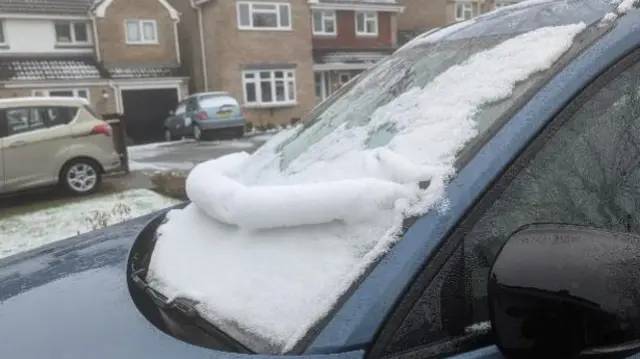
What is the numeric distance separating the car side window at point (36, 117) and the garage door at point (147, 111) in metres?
15.1

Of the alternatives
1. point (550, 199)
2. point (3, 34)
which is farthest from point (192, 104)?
point (550, 199)

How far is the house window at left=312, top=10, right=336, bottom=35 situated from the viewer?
29.4 metres

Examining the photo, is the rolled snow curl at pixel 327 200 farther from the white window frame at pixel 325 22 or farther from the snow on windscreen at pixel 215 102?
the white window frame at pixel 325 22

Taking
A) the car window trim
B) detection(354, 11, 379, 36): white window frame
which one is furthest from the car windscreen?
detection(354, 11, 379, 36): white window frame

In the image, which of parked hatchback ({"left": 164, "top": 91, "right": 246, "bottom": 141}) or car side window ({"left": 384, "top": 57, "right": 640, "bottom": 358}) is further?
parked hatchback ({"left": 164, "top": 91, "right": 246, "bottom": 141})

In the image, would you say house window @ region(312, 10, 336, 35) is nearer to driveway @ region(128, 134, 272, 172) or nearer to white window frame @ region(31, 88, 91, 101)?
driveway @ region(128, 134, 272, 172)

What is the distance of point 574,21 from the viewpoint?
1.54m

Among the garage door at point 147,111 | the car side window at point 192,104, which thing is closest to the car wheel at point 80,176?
the car side window at point 192,104

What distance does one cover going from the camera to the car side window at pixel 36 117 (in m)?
9.52

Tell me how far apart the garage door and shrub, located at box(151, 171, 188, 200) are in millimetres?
15258

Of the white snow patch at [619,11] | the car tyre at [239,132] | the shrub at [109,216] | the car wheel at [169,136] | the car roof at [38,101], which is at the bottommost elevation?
the car wheel at [169,136]

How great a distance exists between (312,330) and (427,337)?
0.22m

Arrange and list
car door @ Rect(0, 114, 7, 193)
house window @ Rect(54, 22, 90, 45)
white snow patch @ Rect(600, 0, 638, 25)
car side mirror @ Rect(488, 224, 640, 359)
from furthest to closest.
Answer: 1. house window @ Rect(54, 22, 90, 45)
2. car door @ Rect(0, 114, 7, 193)
3. white snow patch @ Rect(600, 0, 638, 25)
4. car side mirror @ Rect(488, 224, 640, 359)

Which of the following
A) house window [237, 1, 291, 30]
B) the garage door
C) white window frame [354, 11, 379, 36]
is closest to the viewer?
the garage door
